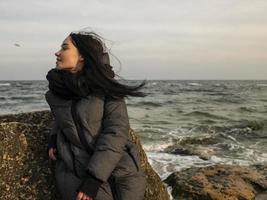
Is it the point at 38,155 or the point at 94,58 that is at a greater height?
the point at 94,58

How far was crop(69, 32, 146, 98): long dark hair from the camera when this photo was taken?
326cm

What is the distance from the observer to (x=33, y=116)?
16.2 ft

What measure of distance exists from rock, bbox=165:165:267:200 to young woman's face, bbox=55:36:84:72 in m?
4.34

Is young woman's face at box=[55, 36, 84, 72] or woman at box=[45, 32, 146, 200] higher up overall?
young woman's face at box=[55, 36, 84, 72]

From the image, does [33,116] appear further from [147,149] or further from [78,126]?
[147,149]

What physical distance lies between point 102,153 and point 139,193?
19.2 inches

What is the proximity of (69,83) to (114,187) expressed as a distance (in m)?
0.82

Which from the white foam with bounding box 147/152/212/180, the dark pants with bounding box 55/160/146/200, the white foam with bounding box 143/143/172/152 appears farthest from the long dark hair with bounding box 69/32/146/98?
the white foam with bounding box 143/143/172/152

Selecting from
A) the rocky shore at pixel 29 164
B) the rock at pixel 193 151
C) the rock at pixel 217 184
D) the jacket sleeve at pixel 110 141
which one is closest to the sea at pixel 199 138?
the rock at pixel 193 151

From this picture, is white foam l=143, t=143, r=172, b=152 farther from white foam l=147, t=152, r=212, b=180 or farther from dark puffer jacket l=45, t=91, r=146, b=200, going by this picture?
dark puffer jacket l=45, t=91, r=146, b=200

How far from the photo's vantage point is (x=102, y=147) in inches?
122

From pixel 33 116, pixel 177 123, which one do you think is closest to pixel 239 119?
pixel 177 123

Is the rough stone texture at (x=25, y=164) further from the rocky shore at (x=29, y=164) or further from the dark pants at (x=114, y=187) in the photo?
the dark pants at (x=114, y=187)

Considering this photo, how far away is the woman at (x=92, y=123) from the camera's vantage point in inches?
124
